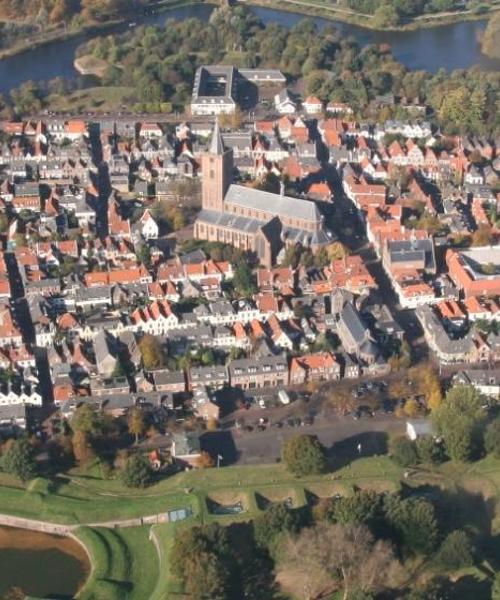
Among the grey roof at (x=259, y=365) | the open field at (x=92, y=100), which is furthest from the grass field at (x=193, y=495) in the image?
the open field at (x=92, y=100)

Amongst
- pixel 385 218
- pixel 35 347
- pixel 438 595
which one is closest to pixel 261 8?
pixel 385 218

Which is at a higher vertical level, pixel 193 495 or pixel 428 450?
pixel 428 450

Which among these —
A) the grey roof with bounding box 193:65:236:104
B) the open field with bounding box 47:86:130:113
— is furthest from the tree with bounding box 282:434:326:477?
the open field with bounding box 47:86:130:113

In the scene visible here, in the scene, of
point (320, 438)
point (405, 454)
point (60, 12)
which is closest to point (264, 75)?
point (60, 12)

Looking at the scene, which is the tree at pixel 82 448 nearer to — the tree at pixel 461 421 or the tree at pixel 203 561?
the tree at pixel 203 561

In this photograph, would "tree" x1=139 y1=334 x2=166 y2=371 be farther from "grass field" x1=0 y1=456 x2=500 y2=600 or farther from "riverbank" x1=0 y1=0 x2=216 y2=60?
"riverbank" x1=0 y1=0 x2=216 y2=60

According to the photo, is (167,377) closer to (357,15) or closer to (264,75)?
(264,75)
